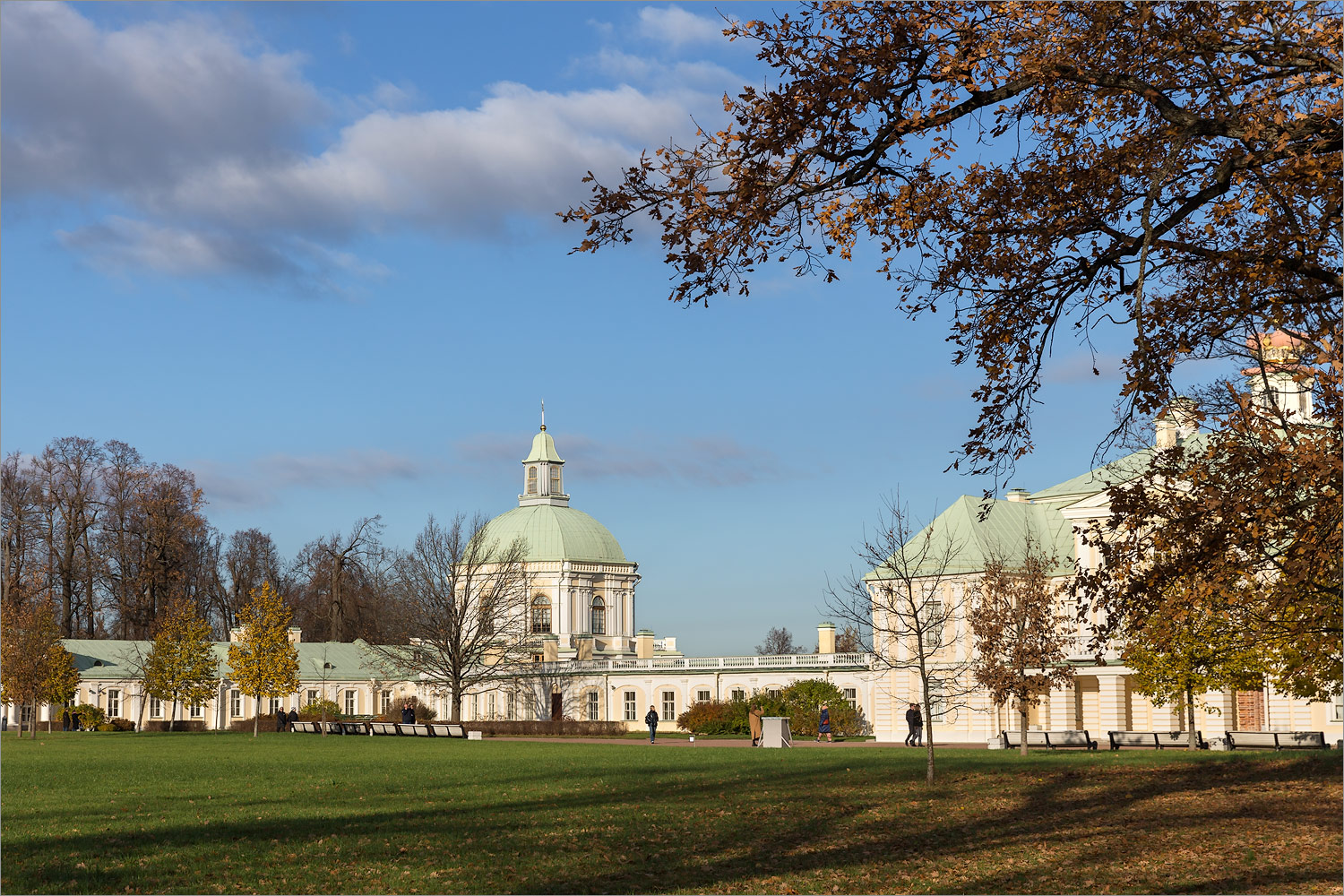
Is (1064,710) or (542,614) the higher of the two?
(542,614)

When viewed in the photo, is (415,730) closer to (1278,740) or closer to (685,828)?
(1278,740)

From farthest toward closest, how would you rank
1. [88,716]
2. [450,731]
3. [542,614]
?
1. [542,614]
2. [88,716]
3. [450,731]

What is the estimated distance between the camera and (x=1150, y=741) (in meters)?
37.9

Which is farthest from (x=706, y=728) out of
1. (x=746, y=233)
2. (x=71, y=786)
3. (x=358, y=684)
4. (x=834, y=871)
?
(x=746, y=233)

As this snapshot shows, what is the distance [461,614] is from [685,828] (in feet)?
165

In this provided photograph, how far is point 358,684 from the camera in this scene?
85250mm

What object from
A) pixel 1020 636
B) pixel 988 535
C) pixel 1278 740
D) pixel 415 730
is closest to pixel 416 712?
pixel 415 730

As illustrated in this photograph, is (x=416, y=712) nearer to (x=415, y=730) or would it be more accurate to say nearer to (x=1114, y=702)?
(x=415, y=730)

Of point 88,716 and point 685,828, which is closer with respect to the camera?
point 685,828

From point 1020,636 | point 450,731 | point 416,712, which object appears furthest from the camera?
point 416,712

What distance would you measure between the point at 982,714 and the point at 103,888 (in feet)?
157

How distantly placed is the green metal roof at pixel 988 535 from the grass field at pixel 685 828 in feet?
105

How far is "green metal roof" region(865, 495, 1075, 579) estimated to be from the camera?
5847 cm

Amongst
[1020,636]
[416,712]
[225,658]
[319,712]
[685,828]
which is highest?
[1020,636]
